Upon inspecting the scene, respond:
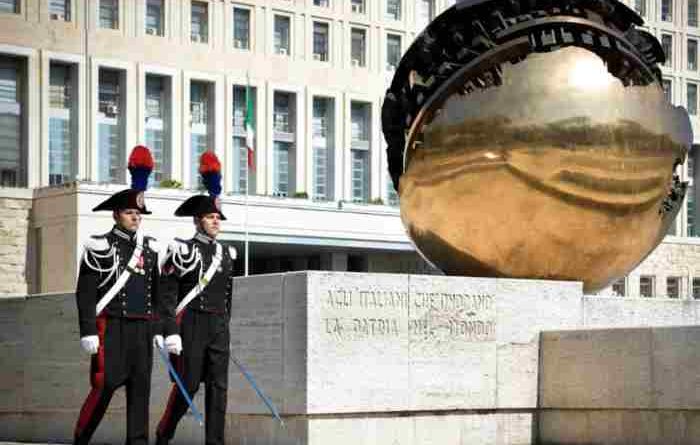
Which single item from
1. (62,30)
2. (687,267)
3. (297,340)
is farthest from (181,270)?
(687,267)

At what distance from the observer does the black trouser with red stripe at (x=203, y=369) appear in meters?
11.0

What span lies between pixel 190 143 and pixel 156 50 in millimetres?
3755

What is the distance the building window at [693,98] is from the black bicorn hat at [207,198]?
6539cm

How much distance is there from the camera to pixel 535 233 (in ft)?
47.1

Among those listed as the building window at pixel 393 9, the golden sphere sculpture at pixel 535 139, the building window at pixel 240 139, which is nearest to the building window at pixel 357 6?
the building window at pixel 393 9

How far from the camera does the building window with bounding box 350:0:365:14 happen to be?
63.7m

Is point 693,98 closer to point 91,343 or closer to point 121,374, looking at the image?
point 121,374

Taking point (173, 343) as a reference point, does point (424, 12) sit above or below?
above

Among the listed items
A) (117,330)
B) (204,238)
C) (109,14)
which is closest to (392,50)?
(109,14)

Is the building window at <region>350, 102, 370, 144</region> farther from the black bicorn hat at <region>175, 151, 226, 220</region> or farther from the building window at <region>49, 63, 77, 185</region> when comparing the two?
the black bicorn hat at <region>175, 151, 226, 220</region>

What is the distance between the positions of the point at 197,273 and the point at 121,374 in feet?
3.50

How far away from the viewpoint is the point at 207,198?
11.1 meters

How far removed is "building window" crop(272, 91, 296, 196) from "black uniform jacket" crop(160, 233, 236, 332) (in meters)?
50.3

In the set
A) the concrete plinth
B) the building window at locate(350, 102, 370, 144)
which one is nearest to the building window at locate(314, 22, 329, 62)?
the building window at locate(350, 102, 370, 144)
